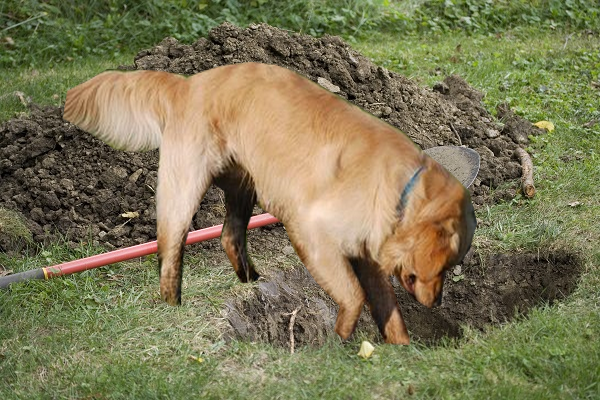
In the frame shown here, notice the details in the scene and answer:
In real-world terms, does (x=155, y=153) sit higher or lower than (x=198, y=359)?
lower

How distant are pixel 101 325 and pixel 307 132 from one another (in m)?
2.11

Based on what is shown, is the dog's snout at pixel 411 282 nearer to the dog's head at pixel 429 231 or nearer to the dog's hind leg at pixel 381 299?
the dog's head at pixel 429 231

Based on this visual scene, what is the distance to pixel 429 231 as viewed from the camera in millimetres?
3523

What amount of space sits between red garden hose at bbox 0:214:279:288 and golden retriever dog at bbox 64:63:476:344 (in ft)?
4.26

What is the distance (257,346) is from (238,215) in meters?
1.12

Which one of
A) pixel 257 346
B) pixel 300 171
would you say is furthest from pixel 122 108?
pixel 257 346

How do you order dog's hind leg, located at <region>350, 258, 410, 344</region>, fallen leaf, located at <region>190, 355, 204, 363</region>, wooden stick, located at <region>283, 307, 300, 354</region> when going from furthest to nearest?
wooden stick, located at <region>283, 307, 300, 354</region>, fallen leaf, located at <region>190, 355, 204, 363</region>, dog's hind leg, located at <region>350, 258, 410, 344</region>

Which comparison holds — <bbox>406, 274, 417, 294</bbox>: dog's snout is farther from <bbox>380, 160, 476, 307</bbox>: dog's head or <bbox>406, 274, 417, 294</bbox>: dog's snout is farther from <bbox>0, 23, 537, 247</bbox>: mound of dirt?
<bbox>0, 23, 537, 247</bbox>: mound of dirt

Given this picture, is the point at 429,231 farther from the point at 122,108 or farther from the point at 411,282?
the point at 122,108

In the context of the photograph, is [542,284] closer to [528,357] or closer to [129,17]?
[528,357]

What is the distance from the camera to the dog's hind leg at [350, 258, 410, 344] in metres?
3.87

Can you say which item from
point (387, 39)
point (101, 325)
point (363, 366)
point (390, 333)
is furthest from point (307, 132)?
point (387, 39)

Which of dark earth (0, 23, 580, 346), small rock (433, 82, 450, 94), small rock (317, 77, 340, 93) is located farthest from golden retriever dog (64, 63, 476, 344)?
small rock (433, 82, 450, 94)

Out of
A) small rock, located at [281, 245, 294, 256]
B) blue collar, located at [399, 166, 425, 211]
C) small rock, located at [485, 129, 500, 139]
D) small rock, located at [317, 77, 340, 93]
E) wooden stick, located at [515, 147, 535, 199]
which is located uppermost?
blue collar, located at [399, 166, 425, 211]
